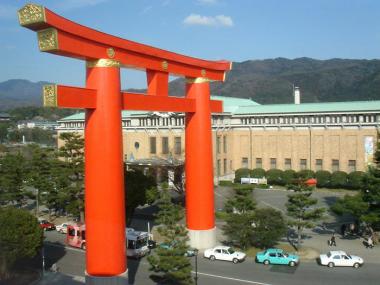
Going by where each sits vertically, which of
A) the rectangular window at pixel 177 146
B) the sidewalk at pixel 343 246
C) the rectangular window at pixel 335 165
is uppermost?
the rectangular window at pixel 177 146

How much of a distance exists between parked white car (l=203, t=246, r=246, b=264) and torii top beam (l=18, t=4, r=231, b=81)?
1102 cm

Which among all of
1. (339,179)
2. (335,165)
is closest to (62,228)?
(339,179)

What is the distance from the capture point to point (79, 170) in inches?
1430

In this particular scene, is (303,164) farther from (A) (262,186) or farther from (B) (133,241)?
(B) (133,241)

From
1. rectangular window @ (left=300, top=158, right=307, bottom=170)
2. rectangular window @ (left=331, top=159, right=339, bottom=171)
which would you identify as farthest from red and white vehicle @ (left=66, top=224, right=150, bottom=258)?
rectangular window @ (left=331, top=159, right=339, bottom=171)

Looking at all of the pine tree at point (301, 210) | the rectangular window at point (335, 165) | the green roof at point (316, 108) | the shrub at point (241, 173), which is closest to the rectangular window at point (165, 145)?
the shrub at point (241, 173)

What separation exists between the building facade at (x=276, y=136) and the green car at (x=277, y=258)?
29617mm

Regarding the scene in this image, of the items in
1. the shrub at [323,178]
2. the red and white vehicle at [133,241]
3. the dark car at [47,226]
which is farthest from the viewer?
the shrub at [323,178]

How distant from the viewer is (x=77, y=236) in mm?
32344

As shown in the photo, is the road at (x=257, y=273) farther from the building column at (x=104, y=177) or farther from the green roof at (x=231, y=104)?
the green roof at (x=231, y=104)

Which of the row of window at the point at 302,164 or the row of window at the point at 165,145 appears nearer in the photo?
the row of window at the point at 302,164

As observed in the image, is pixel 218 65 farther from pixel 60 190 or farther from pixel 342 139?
pixel 342 139

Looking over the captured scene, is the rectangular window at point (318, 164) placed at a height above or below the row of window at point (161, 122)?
below

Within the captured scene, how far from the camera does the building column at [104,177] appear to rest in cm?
1977
